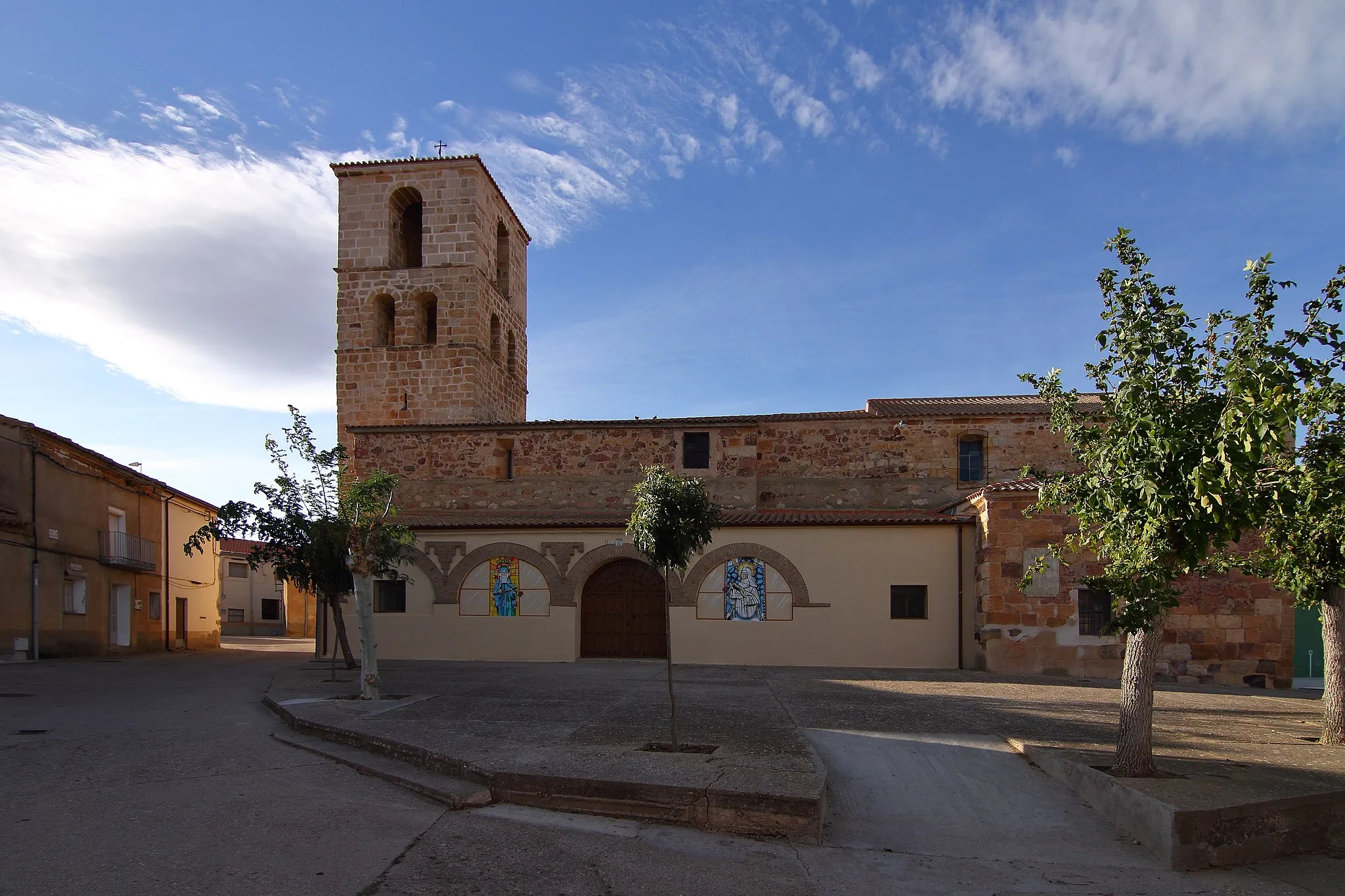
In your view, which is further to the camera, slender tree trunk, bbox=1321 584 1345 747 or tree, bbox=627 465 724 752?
slender tree trunk, bbox=1321 584 1345 747

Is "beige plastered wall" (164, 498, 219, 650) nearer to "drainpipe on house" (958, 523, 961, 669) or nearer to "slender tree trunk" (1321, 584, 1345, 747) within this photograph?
"drainpipe on house" (958, 523, 961, 669)

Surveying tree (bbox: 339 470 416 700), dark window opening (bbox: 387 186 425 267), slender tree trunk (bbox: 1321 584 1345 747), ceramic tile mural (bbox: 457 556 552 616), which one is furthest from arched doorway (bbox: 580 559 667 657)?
dark window opening (bbox: 387 186 425 267)

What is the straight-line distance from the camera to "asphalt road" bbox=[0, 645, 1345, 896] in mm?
5203

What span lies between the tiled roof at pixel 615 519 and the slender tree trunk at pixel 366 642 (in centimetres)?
695

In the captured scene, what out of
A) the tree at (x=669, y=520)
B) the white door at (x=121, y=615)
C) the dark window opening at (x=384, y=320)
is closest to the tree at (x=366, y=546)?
the tree at (x=669, y=520)

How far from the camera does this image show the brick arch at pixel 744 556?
60.1ft

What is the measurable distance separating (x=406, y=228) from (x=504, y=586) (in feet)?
47.7

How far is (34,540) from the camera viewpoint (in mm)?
20562

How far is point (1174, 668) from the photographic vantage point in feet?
52.5

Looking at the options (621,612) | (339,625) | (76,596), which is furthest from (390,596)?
(76,596)

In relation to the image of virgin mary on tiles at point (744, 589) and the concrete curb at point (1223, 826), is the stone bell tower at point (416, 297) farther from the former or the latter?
the concrete curb at point (1223, 826)

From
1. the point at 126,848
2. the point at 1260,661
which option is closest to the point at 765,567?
the point at 1260,661

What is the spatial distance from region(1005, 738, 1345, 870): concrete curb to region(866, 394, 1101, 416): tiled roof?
1550 cm

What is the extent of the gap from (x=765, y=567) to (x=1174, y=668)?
7574 millimetres
